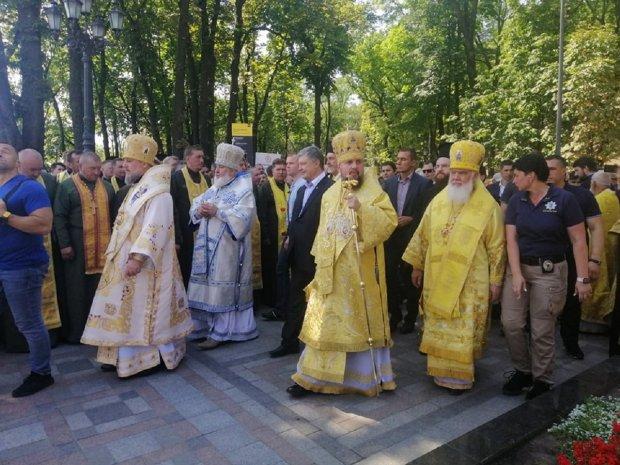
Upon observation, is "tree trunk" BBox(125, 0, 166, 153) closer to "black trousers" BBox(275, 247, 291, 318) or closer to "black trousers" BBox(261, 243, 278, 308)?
"black trousers" BBox(261, 243, 278, 308)

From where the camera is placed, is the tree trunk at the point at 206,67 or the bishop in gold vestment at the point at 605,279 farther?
the tree trunk at the point at 206,67

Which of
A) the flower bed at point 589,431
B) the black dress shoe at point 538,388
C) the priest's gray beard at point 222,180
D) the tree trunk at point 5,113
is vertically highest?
the tree trunk at point 5,113

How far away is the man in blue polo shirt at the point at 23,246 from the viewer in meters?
4.40

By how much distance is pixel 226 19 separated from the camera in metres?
19.7

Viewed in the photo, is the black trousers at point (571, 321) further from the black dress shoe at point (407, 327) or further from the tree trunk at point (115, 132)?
the tree trunk at point (115, 132)

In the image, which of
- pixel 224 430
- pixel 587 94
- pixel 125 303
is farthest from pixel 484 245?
pixel 587 94

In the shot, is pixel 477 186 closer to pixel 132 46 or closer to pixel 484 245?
pixel 484 245

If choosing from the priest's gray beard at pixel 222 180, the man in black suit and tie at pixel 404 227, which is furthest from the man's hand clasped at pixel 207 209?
the man in black suit and tie at pixel 404 227

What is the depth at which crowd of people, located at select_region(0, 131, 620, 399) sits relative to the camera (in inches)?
174

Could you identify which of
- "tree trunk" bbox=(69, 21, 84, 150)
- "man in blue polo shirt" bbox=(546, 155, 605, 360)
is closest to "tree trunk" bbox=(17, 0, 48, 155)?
"tree trunk" bbox=(69, 21, 84, 150)

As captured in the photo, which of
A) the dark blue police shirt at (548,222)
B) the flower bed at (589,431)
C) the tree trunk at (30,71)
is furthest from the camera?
the tree trunk at (30,71)

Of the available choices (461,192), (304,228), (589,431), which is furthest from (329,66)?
(589,431)

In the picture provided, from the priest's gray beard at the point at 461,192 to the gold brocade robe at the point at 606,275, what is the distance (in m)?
2.97

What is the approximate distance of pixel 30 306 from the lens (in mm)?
4508
